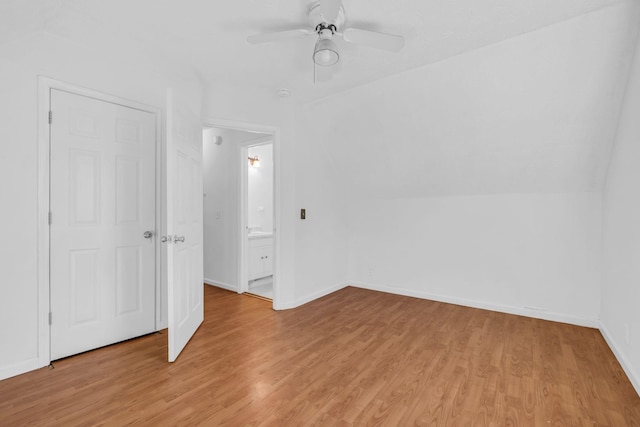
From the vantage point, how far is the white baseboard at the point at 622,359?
1927 millimetres

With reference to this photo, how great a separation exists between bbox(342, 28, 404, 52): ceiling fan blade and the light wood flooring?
222cm

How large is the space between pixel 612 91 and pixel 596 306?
1998mm

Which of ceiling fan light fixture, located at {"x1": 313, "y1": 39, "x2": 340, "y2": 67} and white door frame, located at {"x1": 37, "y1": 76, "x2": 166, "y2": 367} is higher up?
ceiling fan light fixture, located at {"x1": 313, "y1": 39, "x2": 340, "y2": 67}

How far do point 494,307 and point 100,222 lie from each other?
13.3 feet

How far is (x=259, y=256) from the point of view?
4.69 meters

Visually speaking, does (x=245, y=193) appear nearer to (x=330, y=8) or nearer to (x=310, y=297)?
(x=310, y=297)

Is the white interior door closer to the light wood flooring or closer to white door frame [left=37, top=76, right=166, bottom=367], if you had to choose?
white door frame [left=37, top=76, right=166, bottom=367]

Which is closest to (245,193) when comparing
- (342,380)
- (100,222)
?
(100,222)

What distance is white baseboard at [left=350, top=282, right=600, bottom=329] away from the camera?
3012mm

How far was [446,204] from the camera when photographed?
3.78 metres

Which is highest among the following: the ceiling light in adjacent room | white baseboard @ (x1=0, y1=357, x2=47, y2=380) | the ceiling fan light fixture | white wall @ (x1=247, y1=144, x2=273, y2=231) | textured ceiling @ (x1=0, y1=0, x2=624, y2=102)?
textured ceiling @ (x1=0, y1=0, x2=624, y2=102)

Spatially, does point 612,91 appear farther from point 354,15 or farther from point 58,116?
point 58,116

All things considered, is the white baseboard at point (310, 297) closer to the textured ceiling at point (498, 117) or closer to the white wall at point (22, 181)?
the textured ceiling at point (498, 117)

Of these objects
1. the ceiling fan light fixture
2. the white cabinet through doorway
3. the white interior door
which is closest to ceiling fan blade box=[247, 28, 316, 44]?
the ceiling fan light fixture
